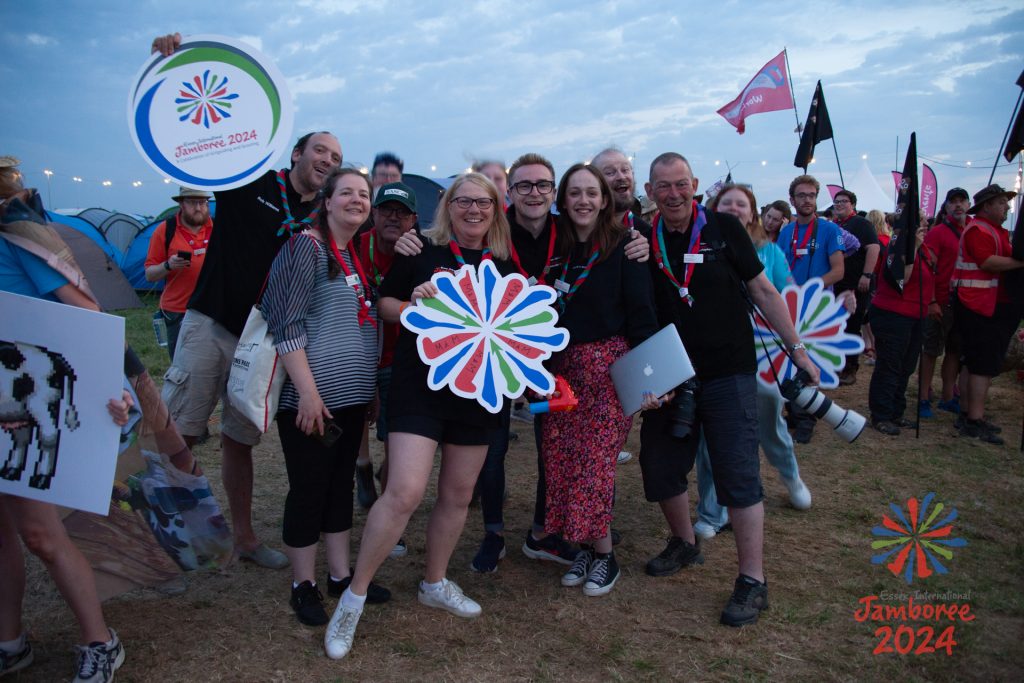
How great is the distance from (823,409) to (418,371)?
1652 millimetres

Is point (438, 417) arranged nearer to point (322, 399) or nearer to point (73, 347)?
point (322, 399)

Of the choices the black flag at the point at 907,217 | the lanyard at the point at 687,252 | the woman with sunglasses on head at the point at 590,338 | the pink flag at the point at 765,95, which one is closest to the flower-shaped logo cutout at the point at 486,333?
the woman with sunglasses on head at the point at 590,338

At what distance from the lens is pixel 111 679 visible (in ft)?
8.01

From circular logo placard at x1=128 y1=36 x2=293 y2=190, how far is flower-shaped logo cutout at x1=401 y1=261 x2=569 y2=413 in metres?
1.01

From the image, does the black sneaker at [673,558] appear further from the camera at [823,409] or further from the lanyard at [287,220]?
the lanyard at [287,220]

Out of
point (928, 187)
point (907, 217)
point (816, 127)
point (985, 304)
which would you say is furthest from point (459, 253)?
point (928, 187)

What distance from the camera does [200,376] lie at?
312cm

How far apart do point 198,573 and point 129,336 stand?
8.38 meters

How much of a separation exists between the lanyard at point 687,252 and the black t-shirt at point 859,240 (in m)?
3.82

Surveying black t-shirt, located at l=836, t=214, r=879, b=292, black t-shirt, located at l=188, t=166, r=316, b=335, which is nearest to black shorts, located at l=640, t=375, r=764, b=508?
black t-shirt, located at l=188, t=166, r=316, b=335

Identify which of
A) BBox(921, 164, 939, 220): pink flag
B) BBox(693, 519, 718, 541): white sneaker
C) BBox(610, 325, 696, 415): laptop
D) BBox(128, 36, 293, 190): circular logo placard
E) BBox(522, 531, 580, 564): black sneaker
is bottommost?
BBox(693, 519, 718, 541): white sneaker

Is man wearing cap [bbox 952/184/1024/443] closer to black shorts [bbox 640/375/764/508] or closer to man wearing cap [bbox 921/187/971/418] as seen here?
man wearing cap [bbox 921/187/971/418]

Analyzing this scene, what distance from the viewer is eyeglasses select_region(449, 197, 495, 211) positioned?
2.76 meters

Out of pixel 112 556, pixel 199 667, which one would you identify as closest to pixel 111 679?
pixel 199 667
